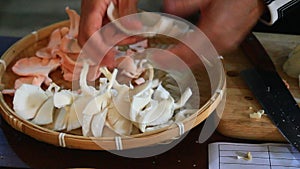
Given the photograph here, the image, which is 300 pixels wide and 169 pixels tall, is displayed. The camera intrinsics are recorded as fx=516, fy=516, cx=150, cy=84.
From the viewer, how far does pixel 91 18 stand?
876 millimetres

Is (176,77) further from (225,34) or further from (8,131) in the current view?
(8,131)

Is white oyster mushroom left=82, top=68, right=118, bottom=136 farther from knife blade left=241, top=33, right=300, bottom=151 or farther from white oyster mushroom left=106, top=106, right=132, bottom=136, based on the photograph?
knife blade left=241, top=33, right=300, bottom=151

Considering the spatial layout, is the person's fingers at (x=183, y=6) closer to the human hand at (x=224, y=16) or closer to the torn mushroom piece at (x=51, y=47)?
the human hand at (x=224, y=16)

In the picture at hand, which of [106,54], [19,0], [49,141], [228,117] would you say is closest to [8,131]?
[49,141]

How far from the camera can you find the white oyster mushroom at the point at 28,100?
798mm

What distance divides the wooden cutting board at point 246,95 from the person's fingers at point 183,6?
15 centimetres

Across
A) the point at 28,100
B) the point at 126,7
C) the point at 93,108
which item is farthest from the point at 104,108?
the point at 126,7

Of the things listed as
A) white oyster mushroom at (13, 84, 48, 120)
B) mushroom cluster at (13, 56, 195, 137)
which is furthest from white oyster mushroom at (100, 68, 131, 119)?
white oyster mushroom at (13, 84, 48, 120)

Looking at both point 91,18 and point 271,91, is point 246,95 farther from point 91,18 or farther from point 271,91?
point 91,18

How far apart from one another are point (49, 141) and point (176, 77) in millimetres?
244

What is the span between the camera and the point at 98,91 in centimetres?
80

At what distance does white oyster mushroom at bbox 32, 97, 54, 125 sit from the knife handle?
37 centimetres

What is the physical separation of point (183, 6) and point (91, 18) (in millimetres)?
158

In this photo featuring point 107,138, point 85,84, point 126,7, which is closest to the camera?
point 107,138
